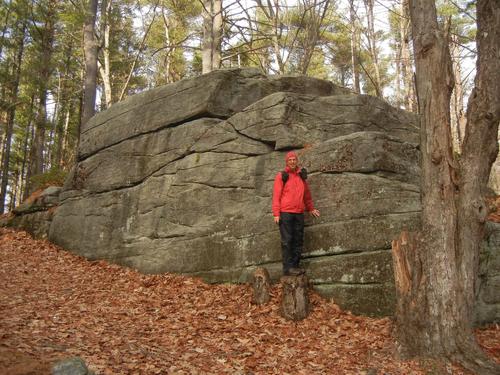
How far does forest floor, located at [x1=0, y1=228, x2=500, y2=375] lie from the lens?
577 cm

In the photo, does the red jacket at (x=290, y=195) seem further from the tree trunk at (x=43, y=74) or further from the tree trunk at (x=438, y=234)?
the tree trunk at (x=43, y=74)

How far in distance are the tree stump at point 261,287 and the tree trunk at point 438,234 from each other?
2.81 m

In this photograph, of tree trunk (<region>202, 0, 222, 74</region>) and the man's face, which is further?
tree trunk (<region>202, 0, 222, 74</region>)

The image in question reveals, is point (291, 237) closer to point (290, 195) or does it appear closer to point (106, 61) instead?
point (290, 195)

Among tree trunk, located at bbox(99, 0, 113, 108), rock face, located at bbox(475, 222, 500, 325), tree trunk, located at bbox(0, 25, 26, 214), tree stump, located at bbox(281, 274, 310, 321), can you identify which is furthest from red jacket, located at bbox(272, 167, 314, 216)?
tree trunk, located at bbox(0, 25, 26, 214)

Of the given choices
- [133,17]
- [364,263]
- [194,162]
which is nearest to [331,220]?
[364,263]

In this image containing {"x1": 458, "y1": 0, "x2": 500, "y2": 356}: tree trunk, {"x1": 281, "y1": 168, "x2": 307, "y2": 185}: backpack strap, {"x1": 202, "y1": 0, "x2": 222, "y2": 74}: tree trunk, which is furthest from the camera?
{"x1": 202, "y1": 0, "x2": 222, "y2": 74}: tree trunk

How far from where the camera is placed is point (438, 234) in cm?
606

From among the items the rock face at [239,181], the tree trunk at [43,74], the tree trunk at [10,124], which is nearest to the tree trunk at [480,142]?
the rock face at [239,181]

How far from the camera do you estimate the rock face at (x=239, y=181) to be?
8.14 meters

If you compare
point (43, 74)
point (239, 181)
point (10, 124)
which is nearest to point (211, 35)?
point (239, 181)

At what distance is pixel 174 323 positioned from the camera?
775 centimetres

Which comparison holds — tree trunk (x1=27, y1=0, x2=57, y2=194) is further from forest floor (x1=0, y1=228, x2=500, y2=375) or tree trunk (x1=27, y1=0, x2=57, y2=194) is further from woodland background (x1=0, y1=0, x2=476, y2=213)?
forest floor (x1=0, y1=228, x2=500, y2=375)

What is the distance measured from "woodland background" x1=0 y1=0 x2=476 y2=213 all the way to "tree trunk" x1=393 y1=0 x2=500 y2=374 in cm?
1103
